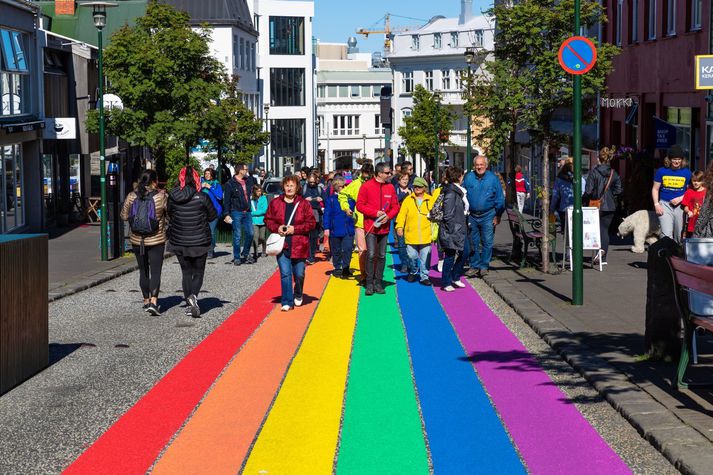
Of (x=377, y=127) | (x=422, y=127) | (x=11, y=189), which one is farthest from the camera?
(x=377, y=127)

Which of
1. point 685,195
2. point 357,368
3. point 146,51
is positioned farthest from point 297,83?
point 357,368

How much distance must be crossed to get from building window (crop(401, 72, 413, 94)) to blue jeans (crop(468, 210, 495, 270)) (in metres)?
97.1

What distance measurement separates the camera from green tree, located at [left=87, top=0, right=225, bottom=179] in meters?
34.2

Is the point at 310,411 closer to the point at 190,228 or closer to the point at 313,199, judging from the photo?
the point at 190,228

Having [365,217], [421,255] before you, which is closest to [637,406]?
[365,217]

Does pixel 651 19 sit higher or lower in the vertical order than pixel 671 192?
higher

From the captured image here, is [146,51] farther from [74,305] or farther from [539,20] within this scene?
[74,305]

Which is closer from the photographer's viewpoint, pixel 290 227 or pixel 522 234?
pixel 290 227

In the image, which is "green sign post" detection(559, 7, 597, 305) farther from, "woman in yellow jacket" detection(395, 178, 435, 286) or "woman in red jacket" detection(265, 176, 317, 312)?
"woman in yellow jacket" detection(395, 178, 435, 286)

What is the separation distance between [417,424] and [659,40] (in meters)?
24.5

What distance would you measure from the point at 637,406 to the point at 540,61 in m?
13.1

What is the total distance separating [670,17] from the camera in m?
31.0

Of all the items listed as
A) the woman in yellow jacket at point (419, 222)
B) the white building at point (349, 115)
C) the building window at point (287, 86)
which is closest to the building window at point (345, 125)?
the white building at point (349, 115)

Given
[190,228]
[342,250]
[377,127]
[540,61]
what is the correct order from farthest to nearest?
[377,127] < [342,250] < [540,61] < [190,228]
